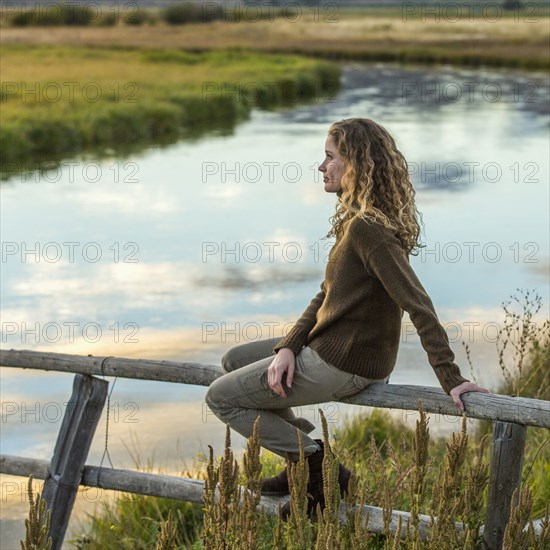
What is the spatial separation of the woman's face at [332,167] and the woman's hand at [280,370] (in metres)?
0.55

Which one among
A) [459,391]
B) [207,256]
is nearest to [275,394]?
[459,391]

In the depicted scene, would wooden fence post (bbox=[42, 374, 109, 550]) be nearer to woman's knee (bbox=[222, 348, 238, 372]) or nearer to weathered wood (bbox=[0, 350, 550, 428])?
weathered wood (bbox=[0, 350, 550, 428])

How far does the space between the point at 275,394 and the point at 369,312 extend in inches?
15.7

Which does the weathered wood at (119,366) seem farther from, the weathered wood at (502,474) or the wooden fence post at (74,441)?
the weathered wood at (502,474)

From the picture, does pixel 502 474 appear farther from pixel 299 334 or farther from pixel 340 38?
pixel 340 38

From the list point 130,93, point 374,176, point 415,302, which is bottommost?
point 130,93

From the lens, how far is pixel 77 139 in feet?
93.5

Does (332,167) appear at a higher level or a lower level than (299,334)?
higher

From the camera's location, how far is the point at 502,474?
3.68m

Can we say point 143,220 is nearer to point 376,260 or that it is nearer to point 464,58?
point 376,260

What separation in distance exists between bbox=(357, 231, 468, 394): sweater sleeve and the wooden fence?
0.39ft

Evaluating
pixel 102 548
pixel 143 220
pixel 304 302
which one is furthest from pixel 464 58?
pixel 102 548

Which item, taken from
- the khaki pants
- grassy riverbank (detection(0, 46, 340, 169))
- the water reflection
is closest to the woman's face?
the khaki pants

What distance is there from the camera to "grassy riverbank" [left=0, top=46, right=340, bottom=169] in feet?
90.7
